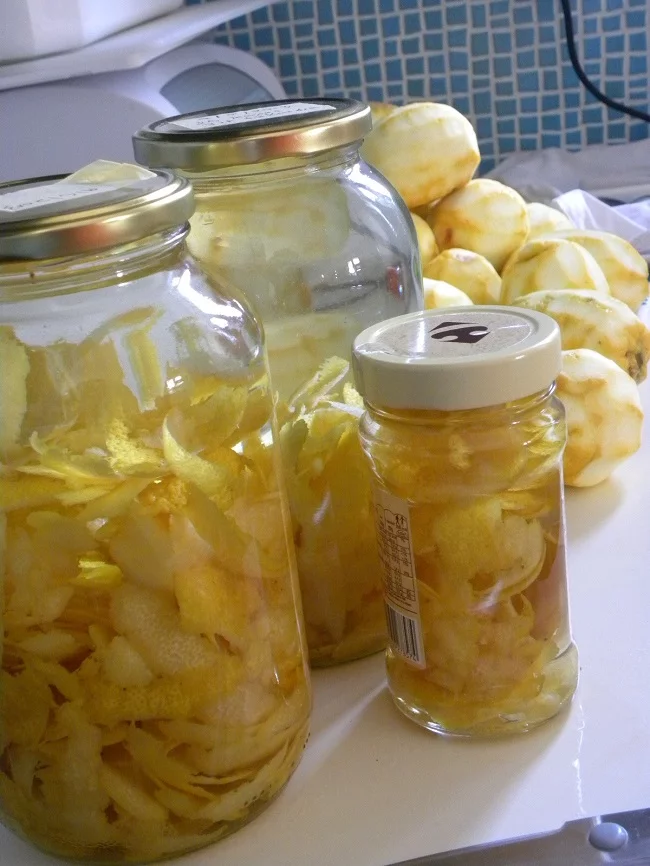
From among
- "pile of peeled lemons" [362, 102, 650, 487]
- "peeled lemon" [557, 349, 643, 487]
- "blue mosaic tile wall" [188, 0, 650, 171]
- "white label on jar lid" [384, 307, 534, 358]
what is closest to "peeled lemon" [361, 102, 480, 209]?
"pile of peeled lemons" [362, 102, 650, 487]

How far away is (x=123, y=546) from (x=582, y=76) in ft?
3.48

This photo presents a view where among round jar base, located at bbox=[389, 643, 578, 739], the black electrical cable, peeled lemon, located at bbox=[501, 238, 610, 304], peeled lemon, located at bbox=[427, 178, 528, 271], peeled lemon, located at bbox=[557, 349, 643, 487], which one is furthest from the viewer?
the black electrical cable

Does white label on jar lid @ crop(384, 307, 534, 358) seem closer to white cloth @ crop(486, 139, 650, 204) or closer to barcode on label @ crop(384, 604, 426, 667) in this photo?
barcode on label @ crop(384, 604, 426, 667)

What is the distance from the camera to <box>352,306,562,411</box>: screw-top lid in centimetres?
34

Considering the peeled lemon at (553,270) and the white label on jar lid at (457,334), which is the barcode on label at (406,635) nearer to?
the white label on jar lid at (457,334)

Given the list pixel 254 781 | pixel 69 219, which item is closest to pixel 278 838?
pixel 254 781

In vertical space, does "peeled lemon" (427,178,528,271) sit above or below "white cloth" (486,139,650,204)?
above

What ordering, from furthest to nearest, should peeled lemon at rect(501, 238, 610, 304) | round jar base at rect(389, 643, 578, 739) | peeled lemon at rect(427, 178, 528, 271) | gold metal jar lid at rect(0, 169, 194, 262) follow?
1. peeled lemon at rect(427, 178, 528, 271)
2. peeled lemon at rect(501, 238, 610, 304)
3. round jar base at rect(389, 643, 578, 739)
4. gold metal jar lid at rect(0, 169, 194, 262)

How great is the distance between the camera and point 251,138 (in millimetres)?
382

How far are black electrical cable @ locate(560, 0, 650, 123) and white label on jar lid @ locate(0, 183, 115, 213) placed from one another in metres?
0.98

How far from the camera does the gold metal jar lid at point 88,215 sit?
0.95 ft

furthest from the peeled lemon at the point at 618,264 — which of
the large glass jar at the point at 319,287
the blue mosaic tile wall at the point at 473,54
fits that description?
the blue mosaic tile wall at the point at 473,54

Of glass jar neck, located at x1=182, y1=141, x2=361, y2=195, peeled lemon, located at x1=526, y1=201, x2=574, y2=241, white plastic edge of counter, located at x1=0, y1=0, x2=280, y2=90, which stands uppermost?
white plastic edge of counter, located at x1=0, y1=0, x2=280, y2=90

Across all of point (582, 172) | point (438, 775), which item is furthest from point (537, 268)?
point (582, 172)
